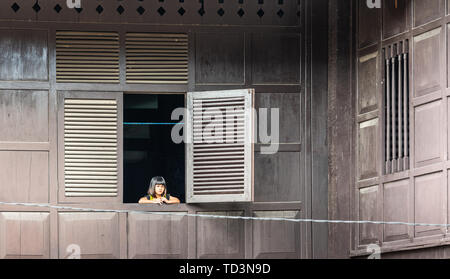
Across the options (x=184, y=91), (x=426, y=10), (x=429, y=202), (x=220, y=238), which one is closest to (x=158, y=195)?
(x=220, y=238)

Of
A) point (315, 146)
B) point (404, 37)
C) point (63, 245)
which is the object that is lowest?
point (63, 245)

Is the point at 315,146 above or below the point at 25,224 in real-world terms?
above

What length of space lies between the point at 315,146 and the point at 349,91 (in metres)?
0.67

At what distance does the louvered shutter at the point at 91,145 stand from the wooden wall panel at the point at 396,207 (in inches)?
105

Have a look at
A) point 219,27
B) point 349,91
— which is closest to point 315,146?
point 349,91

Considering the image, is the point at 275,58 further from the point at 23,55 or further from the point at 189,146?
the point at 23,55

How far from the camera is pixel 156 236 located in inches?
414

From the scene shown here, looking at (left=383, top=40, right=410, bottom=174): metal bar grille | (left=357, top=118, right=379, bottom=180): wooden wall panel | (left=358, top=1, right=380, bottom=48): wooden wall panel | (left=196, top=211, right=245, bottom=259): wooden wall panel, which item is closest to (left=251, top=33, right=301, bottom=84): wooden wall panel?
(left=358, top=1, right=380, bottom=48): wooden wall panel

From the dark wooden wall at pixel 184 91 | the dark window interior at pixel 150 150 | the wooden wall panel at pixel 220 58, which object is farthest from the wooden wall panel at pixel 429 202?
the dark window interior at pixel 150 150

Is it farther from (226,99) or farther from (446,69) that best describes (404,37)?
(226,99)

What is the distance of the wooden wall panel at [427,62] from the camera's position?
9086mm

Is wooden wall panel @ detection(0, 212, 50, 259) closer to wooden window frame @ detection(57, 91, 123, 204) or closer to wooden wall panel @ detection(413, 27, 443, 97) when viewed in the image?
wooden window frame @ detection(57, 91, 123, 204)

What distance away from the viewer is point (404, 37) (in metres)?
9.66

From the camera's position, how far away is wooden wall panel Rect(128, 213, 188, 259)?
34.4ft
